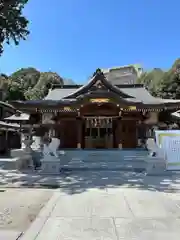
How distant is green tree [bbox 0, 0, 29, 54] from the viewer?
35.0ft

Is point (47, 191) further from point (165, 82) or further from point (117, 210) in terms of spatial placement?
point (165, 82)

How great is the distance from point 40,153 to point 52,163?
3807mm

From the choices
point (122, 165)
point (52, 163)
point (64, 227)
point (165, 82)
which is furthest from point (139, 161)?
point (165, 82)

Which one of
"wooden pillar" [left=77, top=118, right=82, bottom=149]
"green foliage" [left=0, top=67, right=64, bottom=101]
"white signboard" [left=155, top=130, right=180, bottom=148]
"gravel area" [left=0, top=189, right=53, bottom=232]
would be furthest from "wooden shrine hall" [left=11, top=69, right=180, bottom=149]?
"green foliage" [left=0, top=67, right=64, bottom=101]

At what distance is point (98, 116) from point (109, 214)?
1246 cm

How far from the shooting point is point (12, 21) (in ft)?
39.1

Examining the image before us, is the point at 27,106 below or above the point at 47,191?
above

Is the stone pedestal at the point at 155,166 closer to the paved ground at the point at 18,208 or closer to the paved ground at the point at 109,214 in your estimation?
the paved ground at the point at 109,214

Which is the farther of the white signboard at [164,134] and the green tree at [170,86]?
the green tree at [170,86]

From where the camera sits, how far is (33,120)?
18.1 m

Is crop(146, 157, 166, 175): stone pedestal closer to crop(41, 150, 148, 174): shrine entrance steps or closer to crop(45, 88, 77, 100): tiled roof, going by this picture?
crop(41, 150, 148, 174): shrine entrance steps

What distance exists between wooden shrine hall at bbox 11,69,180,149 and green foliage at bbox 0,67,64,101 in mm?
22627

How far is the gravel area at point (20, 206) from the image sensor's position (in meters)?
4.77

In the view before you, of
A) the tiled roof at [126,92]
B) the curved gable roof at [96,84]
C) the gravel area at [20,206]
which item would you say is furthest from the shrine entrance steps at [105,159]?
the tiled roof at [126,92]
